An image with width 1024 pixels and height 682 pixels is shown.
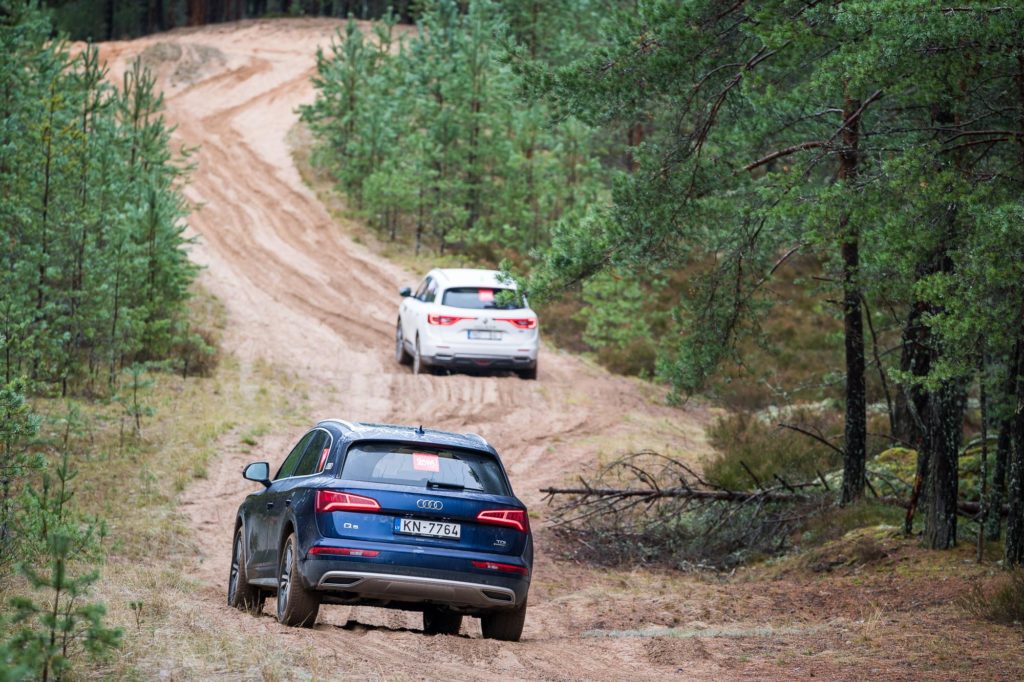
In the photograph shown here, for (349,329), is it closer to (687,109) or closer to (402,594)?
(687,109)

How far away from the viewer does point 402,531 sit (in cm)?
879

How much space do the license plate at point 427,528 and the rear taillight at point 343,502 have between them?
8.4 inches

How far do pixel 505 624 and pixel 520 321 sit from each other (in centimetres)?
1345

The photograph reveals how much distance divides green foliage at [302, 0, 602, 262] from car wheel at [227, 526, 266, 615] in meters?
21.1

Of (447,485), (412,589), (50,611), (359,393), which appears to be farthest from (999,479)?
(359,393)

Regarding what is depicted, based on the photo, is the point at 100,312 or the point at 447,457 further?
the point at 100,312

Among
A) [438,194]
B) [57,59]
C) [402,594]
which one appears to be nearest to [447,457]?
[402,594]

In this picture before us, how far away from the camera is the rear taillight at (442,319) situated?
22.4 metres

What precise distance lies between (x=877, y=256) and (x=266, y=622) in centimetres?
584

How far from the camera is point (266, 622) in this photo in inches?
364

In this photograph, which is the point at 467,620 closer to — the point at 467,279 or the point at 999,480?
the point at 999,480

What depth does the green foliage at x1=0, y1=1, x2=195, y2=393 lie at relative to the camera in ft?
54.0

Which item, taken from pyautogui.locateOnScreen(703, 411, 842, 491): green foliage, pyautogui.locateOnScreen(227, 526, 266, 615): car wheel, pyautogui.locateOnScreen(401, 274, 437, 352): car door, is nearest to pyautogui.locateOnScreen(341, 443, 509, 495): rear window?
pyautogui.locateOnScreen(227, 526, 266, 615): car wheel

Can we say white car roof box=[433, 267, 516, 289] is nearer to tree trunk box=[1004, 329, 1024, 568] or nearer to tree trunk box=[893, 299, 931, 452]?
tree trunk box=[893, 299, 931, 452]
